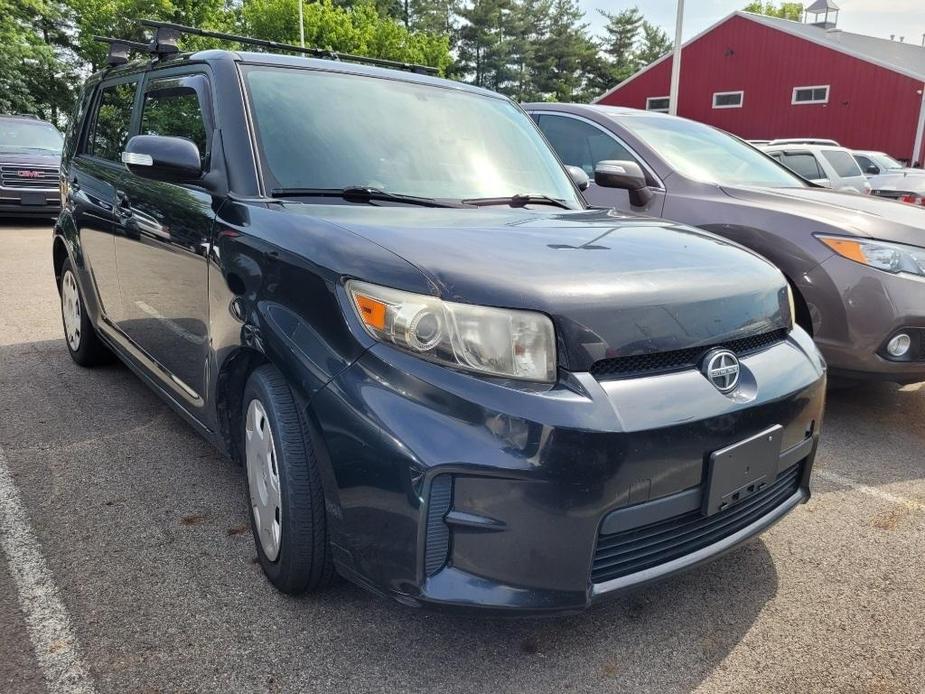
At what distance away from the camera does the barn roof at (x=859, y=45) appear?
2876 cm

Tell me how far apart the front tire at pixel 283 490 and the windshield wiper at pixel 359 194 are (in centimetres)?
64

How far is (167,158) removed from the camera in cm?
261

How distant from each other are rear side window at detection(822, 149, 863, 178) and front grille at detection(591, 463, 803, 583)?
1135cm

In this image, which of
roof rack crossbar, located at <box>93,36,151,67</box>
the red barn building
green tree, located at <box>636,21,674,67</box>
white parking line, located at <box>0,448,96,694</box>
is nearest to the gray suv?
roof rack crossbar, located at <box>93,36,151,67</box>

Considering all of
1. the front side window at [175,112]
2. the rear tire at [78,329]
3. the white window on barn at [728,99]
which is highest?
the white window on barn at [728,99]

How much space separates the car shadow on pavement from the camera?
210 centimetres

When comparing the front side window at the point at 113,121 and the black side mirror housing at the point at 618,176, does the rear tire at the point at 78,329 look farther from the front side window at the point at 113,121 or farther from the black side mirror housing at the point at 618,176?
the black side mirror housing at the point at 618,176

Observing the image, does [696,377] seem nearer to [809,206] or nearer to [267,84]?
[267,84]

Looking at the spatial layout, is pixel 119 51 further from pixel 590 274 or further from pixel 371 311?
pixel 590 274

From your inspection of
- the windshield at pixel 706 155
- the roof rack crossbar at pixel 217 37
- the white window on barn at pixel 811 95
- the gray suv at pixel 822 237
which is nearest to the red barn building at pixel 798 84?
the white window on barn at pixel 811 95

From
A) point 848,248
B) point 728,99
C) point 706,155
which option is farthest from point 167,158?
point 728,99

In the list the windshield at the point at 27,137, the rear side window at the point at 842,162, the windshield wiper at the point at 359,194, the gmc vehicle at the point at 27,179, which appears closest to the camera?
the windshield wiper at the point at 359,194

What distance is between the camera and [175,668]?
209 cm

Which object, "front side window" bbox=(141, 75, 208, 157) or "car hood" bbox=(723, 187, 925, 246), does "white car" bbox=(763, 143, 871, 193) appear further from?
"front side window" bbox=(141, 75, 208, 157)
